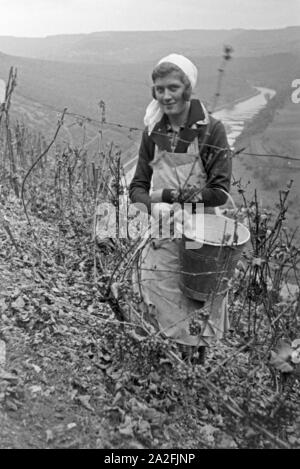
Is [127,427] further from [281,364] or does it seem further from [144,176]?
[144,176]

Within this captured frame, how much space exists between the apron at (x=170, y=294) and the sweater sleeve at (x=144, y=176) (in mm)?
49

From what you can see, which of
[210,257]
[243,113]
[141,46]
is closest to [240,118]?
[243,113]

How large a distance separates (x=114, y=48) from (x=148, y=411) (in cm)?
11621

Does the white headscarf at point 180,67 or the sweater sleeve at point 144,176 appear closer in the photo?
the white headscarf at point 180,67

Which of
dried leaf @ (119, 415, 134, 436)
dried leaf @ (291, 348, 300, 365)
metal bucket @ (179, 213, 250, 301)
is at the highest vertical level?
metal bucket @ (179, 213, 250, 301)

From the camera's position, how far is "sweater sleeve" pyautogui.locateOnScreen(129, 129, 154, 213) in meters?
Answer: 2.47

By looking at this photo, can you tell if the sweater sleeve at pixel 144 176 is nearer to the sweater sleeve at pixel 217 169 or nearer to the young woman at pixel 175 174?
the young woman at pixel 175 174

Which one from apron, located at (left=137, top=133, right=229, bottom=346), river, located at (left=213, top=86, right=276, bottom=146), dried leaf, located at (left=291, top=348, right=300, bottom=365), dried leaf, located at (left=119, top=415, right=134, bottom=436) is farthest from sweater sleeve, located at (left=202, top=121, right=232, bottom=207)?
river, located at (left=213, top=86, right=276, bottom=146)

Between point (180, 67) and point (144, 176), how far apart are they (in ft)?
1.83

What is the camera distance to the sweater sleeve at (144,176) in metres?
2.47

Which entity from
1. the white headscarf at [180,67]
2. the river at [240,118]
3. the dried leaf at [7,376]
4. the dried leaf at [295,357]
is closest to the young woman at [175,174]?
the white headscarf at [180,67]

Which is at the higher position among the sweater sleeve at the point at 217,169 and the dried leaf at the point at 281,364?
the sweater sleeve at the point at 217,169

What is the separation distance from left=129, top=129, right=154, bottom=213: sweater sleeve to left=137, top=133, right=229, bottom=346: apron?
0.05 m

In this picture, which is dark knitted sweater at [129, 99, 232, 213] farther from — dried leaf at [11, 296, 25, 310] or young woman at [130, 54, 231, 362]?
dried leaf at [11, 296, 25, 310]
